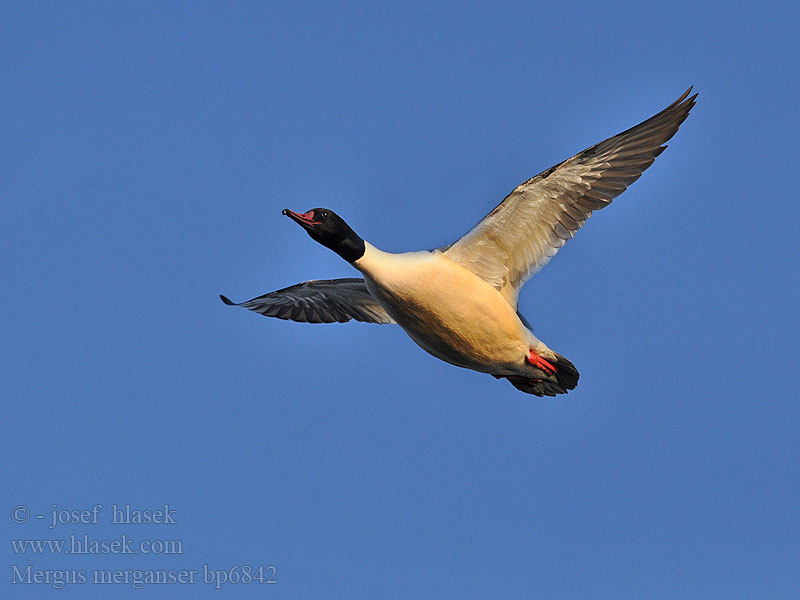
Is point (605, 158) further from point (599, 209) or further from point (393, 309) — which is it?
point (393, 309)

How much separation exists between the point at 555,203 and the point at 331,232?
2952mm

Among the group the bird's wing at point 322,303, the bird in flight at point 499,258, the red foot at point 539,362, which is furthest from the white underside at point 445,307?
the bird's wing at point 322,303

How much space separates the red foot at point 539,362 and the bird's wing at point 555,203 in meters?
0.99

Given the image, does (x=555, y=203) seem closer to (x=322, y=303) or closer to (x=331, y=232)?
(x=331, y=232)

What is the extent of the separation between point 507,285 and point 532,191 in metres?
1.44

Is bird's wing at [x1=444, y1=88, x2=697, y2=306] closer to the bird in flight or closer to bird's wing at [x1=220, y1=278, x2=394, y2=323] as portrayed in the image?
the bird in flight

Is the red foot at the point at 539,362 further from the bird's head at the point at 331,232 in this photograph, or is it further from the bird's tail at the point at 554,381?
the bird's head at the point at 331,232

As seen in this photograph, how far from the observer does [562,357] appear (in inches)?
583

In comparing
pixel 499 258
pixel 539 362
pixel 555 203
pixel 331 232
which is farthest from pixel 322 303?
pixel 555 203

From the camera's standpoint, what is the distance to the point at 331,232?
1374 centimetres

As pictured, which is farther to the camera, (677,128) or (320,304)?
(320,304)

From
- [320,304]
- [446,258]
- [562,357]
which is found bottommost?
[562,357]

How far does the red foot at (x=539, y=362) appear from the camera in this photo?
14586 millimetres

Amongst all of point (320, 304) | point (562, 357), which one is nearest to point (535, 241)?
point (562, 357)
